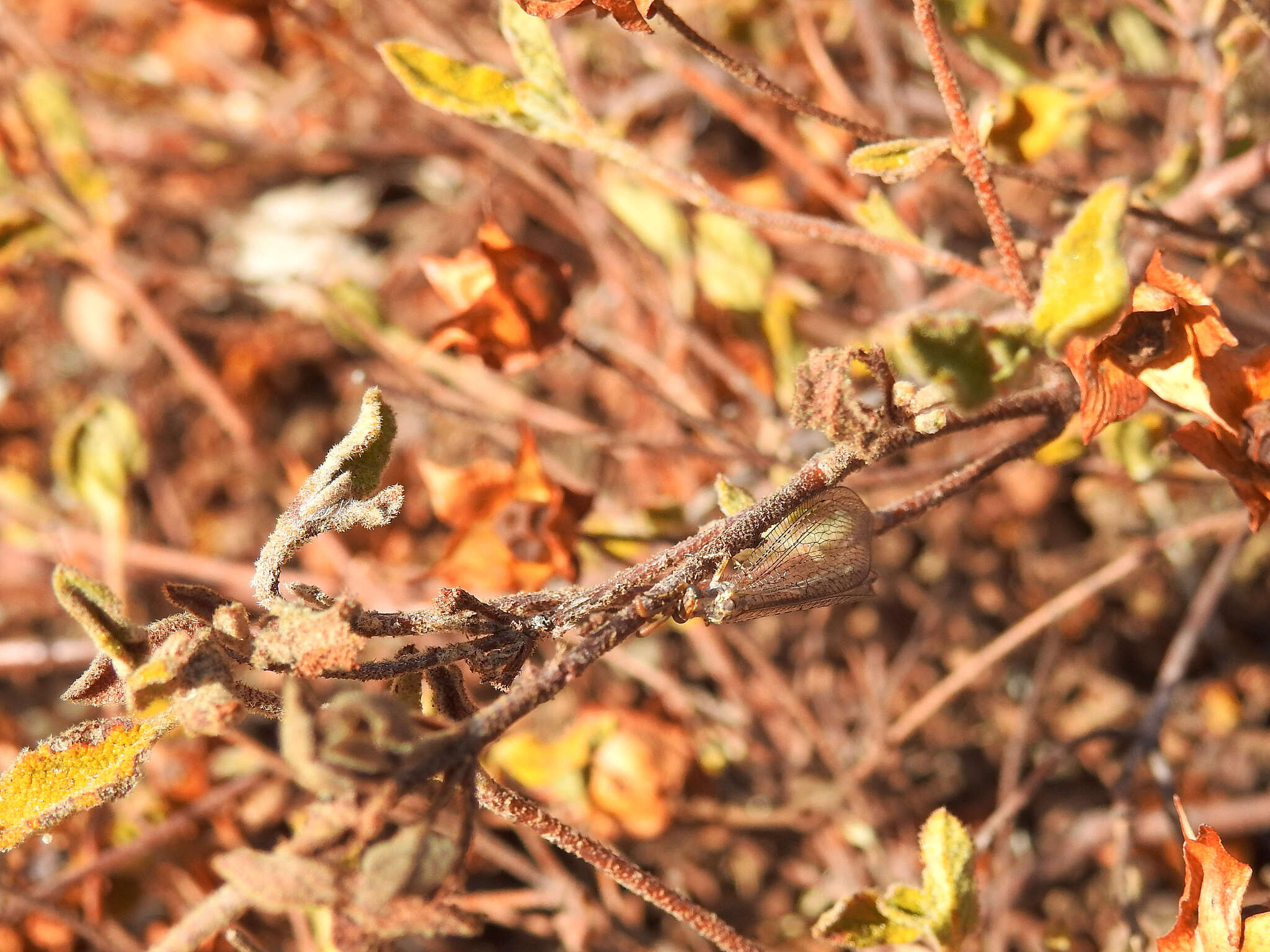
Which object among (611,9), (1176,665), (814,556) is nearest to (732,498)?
(814,556)

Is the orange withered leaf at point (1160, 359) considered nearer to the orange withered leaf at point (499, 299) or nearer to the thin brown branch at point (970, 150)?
the thin brown branch at point (970, 150)

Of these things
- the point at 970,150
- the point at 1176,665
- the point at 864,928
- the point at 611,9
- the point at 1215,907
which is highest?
the point at 611,9

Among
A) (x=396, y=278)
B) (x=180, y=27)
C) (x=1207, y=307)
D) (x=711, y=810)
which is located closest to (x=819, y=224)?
(x=1207, y=307)

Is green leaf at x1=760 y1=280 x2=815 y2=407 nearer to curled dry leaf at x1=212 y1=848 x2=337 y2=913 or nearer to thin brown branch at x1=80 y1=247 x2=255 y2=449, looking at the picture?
thin brown branch at x1=80 y1=247 x2=255 y2=449

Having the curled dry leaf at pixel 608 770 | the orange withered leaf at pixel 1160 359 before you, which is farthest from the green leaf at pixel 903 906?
the curled dry leaf at pixel 608 770

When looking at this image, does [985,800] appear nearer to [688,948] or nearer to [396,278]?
[688,948]

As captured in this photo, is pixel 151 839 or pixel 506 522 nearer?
pixel 506 522

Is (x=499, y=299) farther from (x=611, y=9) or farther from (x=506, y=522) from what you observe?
(x=611, y=9)
